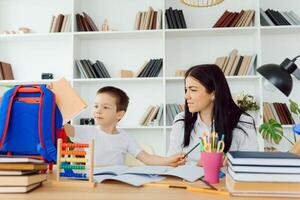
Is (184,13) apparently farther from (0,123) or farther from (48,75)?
(0,123)

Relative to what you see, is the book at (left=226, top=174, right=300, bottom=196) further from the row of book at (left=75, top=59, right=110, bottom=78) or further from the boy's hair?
the row of book at (left=75, top=59, right=110, bottom=78)

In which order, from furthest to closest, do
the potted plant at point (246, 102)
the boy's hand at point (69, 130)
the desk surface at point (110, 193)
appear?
the potted plant at point (246, 102) < the boy's hand at point (69, 130) < the desk surface at point (110, 193)

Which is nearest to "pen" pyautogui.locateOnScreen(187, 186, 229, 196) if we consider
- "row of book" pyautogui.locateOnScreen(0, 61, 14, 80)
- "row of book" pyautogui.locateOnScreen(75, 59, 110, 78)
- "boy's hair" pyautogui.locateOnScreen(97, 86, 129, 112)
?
"boy's hair" pyautogui.locateOnScreen(97, 86, 129, 112)

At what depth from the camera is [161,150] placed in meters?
3.61

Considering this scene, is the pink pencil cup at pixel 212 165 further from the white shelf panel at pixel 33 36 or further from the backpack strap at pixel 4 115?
the white shelf panel at pixel 33 36

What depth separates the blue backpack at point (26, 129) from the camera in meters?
1.14

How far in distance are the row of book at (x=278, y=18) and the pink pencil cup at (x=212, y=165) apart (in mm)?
2724

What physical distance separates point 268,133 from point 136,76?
1.39 metres

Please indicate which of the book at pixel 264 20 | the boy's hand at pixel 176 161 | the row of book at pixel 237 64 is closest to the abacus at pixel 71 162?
the boy's hand at pixel 176 161

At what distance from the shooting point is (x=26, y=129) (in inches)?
45.2

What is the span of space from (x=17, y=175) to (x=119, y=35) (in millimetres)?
2865

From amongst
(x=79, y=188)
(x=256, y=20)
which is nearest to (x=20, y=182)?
(x=79, y=188)

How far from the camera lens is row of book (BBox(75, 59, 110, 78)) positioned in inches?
137

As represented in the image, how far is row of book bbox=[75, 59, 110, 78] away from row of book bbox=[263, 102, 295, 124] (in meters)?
1.65
